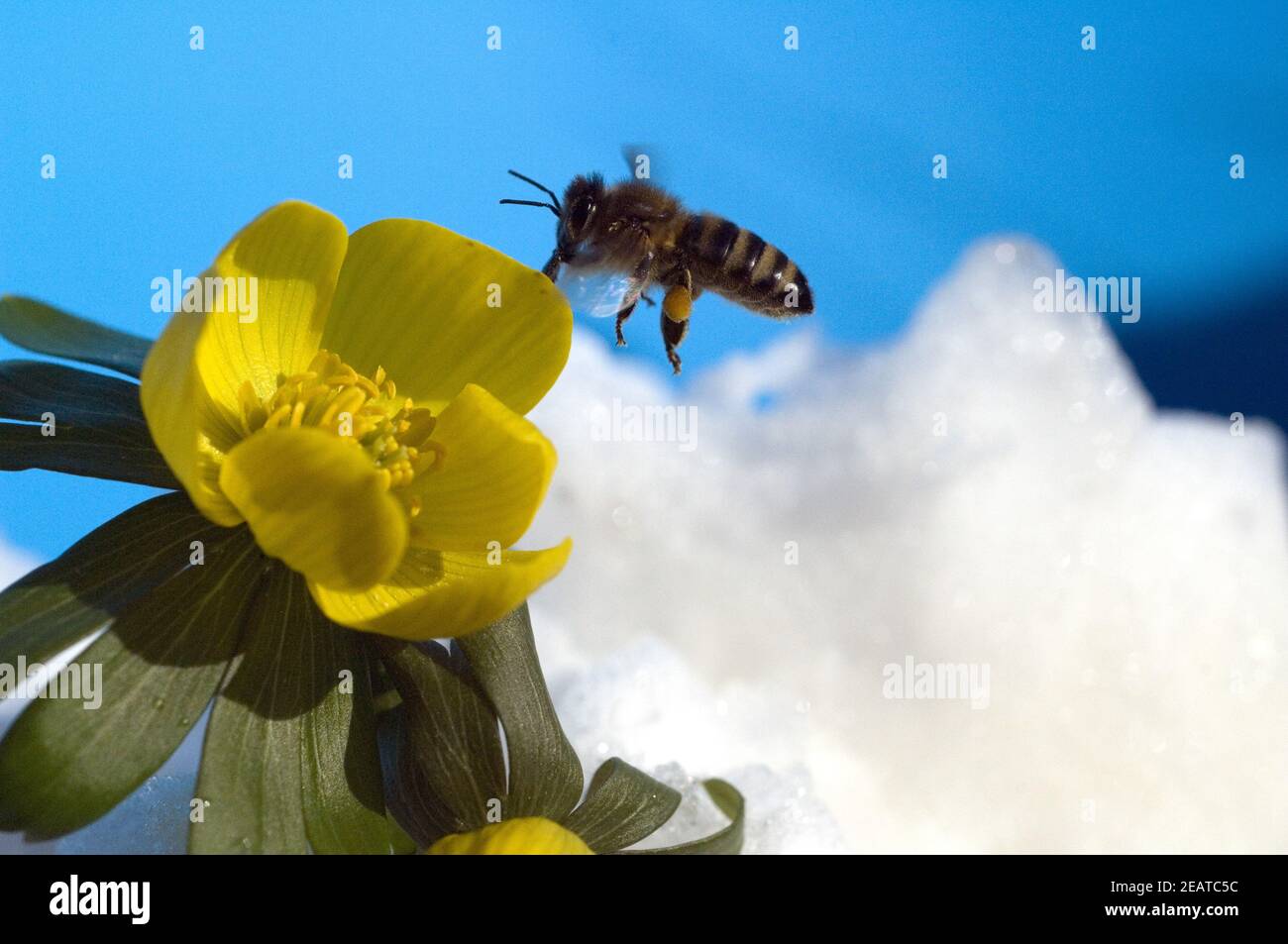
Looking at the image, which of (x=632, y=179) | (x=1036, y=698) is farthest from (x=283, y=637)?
(x=1036, y=698)

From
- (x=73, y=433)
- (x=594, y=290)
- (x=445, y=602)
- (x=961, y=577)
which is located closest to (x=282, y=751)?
(x=445, y=602)

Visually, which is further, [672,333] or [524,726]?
[672,333]

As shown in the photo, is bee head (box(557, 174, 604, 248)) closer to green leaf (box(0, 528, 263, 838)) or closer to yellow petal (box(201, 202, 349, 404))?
yellow petal (box(201, 202, 349, 404))

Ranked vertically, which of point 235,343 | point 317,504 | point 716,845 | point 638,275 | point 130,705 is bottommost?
point 716,845

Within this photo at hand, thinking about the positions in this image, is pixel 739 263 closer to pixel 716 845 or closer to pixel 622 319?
pixel 622 319

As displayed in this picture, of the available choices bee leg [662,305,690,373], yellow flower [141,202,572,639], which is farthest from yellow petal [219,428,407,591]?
bee leg [662,305,690,373]

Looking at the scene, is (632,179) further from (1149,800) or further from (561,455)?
(1149,800)
